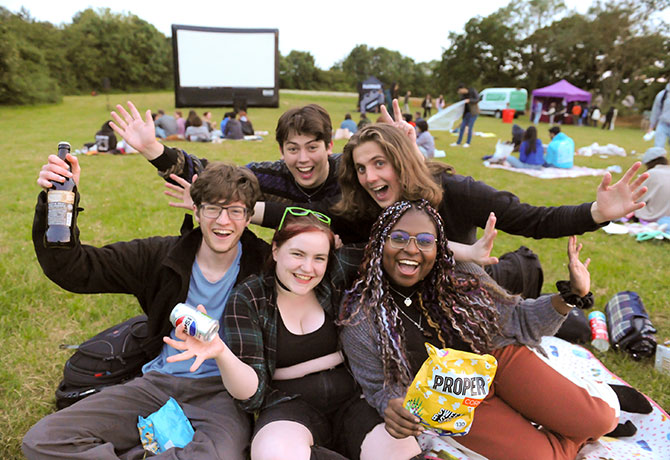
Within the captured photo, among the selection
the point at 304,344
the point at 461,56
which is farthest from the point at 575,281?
the point at 461,56

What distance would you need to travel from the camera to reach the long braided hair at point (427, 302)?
89.6 inches

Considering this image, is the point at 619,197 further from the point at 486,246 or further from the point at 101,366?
the point at 101,366

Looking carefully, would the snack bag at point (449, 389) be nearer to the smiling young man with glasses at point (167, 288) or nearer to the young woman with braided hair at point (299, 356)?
the young woman with braided hair at point (299, 356)

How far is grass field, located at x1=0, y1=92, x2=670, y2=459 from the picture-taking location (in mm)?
3113

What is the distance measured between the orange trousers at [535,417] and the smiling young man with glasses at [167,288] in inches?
50.4

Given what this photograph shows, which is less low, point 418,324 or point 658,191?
point 658,191

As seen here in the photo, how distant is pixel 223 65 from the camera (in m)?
25.0

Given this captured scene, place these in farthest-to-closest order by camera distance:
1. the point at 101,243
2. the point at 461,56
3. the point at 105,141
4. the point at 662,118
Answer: the point at 461,56, the point at 105,141, the point at 662,118, the point at 101,243

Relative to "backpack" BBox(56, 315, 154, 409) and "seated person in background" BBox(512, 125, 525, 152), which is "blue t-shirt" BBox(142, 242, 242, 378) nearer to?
"backpack" BBox(56, 315, 154, 409)

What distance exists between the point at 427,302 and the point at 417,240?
A: 1.25 ft

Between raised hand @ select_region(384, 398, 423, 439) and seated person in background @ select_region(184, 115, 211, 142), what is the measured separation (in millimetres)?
14046

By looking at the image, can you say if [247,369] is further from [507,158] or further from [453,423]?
[507,158]

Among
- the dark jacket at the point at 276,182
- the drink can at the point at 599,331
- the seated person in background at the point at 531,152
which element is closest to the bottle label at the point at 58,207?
the dark jacket at the point at 276,182

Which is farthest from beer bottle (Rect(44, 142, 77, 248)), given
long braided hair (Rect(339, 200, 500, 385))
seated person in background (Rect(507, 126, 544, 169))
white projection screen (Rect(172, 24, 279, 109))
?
white projection screen (Rect(172, 24, 279, 109))
